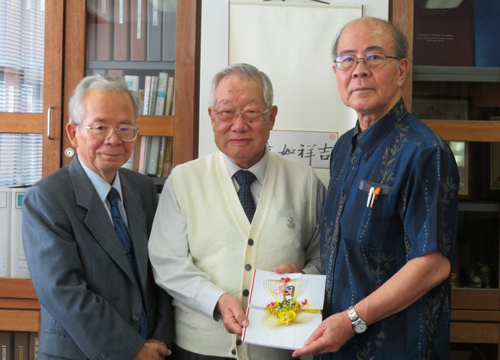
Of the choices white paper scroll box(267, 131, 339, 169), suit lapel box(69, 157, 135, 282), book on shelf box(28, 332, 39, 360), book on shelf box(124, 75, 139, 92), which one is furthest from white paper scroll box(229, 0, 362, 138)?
book on shelf box(28, 332, 39, 360)

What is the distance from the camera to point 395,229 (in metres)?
1.21

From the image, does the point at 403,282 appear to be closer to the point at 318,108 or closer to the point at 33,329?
the point at 318,108

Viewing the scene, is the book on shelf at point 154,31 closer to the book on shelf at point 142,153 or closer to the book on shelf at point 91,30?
the book on shelf at point 91,30

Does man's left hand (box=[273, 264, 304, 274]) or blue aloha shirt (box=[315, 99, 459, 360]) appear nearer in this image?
blue aloha shirt (box=[315, 99, 459, 360])

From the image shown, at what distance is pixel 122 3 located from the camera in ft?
6.90

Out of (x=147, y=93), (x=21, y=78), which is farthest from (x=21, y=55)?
(x=147, y=93)

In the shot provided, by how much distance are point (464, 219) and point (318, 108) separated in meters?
0.92

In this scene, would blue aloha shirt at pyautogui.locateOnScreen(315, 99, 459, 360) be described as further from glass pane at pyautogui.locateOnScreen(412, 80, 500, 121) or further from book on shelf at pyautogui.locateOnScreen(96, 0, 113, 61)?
book on shelf at pyautogui.locateOnScreen(96, 0, 113, 61)

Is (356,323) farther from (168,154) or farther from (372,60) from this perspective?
(168,154)

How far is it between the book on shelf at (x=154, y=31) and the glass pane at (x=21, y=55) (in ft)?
1.75

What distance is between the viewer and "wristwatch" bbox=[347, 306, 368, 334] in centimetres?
118

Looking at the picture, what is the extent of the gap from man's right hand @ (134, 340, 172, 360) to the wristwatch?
698 millimetres

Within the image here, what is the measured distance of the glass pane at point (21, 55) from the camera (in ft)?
6.79

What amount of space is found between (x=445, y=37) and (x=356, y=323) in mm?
1543
